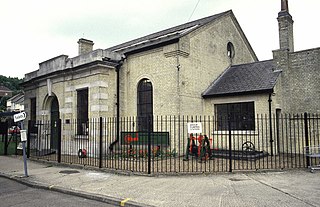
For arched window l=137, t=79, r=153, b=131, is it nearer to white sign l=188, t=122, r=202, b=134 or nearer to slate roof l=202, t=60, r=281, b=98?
slate roof l=202, t=60, r=281, b=98

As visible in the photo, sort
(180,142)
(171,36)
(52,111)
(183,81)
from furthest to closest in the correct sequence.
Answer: (52,111)
(171,36)
(183,81)
(180,142)

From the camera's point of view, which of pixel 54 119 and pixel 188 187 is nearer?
pixel 188 187

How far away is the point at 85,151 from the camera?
552 inches

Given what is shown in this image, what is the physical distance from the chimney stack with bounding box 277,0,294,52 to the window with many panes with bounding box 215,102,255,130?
174 inches

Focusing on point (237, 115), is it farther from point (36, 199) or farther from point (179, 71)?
point (36, 199)

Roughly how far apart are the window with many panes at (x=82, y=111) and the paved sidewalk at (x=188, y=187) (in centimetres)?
550

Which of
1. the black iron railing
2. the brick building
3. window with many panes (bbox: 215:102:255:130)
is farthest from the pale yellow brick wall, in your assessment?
window with many panes (bbox: 215:102:255:130)

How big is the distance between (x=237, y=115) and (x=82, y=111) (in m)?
9.21

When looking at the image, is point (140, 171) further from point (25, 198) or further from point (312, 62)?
point (312, 62)

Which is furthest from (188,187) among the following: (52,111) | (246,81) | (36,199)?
(52,111)

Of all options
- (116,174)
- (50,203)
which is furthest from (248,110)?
(50,203)

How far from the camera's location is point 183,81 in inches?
564

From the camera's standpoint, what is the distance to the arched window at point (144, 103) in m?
15.4

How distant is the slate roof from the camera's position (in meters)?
14.3
